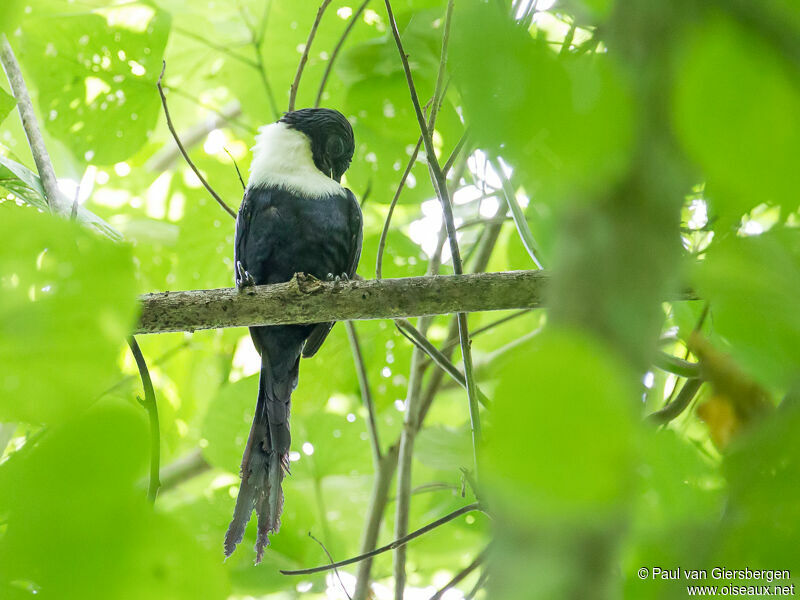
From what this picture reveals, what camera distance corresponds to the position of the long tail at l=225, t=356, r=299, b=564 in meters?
2.34

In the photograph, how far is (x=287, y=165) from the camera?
128 inches

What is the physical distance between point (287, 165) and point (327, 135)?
0.72ft

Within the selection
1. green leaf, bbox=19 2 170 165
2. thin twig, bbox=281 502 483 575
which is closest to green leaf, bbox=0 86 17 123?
green leaf, bbox=19 2 170 165

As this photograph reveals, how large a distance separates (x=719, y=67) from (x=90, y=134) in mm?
2770

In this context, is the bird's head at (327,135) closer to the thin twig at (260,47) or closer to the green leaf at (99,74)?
the thin twig at (260,47)

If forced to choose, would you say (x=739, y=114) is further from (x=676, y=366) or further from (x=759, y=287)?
(x=676, y=366)

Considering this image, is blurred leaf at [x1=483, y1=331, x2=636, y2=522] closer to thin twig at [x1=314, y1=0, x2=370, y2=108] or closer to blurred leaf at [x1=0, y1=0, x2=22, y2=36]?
blurred leaf at [x1=0, y1=0, x2=22, y2=36]

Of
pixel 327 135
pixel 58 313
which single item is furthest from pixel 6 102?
pixel 58 313

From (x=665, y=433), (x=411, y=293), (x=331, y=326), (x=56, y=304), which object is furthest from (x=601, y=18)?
(x=331, y=326)

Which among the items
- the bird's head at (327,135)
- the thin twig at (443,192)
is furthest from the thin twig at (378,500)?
the bird's head at (327,135)

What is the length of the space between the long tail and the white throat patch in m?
0.73

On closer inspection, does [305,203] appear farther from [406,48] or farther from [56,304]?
[56,304]

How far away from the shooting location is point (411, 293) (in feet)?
7.25

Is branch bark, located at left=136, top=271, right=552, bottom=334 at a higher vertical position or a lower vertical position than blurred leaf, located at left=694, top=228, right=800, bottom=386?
higher
